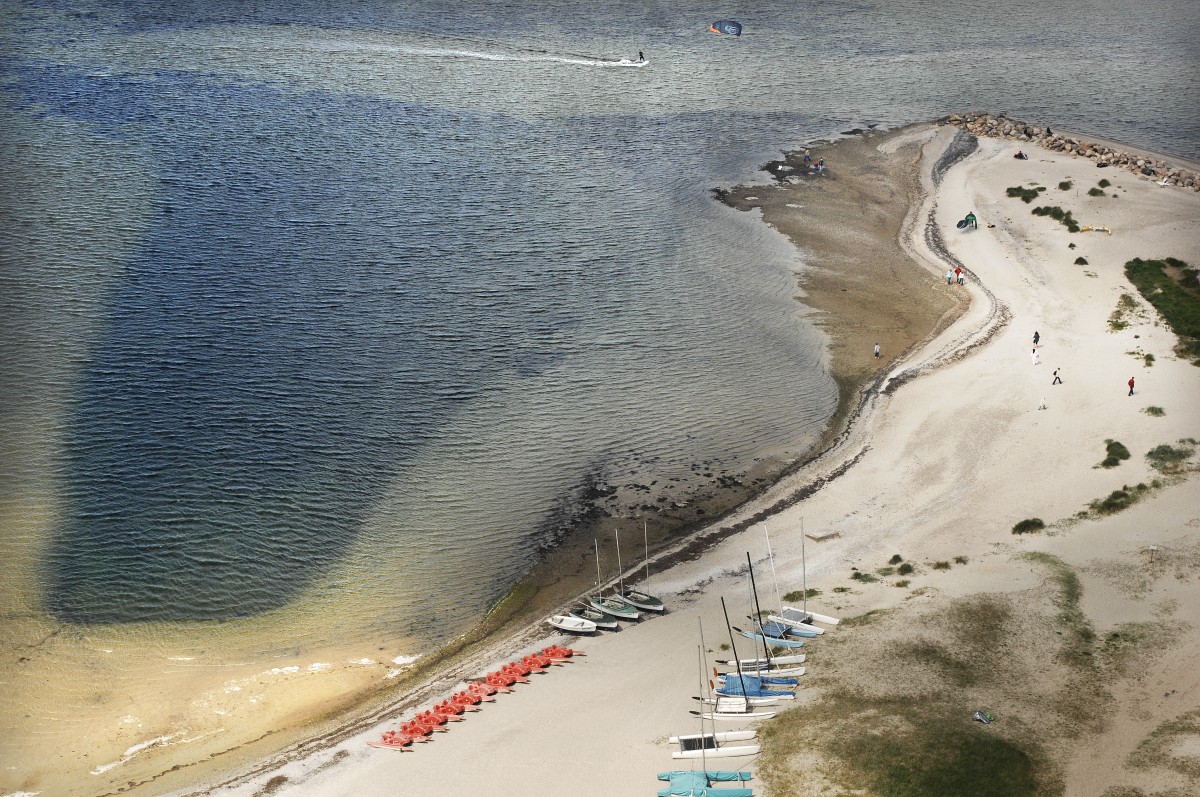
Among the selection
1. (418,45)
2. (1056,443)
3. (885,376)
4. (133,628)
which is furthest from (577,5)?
(133,628)

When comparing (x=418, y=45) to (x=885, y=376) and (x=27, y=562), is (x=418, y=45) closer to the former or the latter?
(x=885, y=376)

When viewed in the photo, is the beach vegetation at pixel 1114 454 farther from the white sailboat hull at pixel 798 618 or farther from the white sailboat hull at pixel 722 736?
the white sailboat hull at pixel 722 736

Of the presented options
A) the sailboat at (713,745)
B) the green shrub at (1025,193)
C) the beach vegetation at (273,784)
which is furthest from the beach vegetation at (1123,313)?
the beach vegetation at (273,784)

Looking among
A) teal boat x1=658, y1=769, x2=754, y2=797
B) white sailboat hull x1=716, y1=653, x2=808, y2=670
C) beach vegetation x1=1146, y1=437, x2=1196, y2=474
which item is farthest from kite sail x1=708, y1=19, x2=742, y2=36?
teal boat x1=658, y1=769, x2=754, y2=797

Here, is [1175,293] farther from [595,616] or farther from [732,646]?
[595,616]

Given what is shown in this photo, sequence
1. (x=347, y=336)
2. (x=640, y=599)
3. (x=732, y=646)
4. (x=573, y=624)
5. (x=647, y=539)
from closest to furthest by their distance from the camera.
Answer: (x=732, y=646)
(x=573, y=624)
(x=640, y=599)
(x=647, y=539)
(x=347, y=336)

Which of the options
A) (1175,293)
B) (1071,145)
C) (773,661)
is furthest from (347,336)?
(1071,145)
